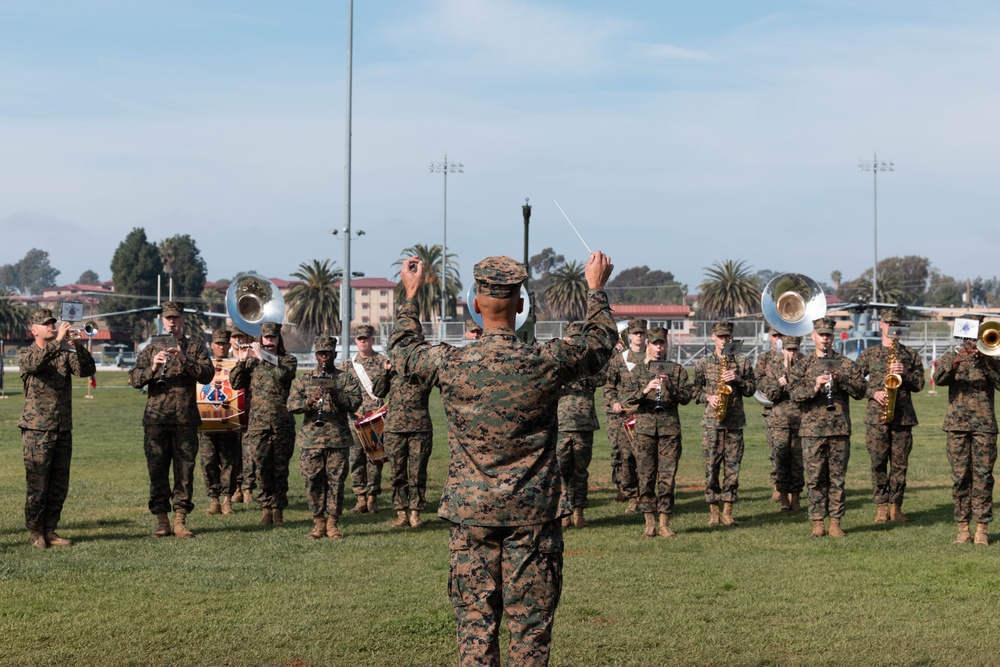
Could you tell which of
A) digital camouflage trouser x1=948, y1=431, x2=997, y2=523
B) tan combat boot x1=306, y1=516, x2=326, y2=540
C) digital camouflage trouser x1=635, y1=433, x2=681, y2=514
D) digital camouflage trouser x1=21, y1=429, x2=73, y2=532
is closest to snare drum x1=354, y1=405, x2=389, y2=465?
tan combat boot x1=306, y1=516, x2=326, y2=540

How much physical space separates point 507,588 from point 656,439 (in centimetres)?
761

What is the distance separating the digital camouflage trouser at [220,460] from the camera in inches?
578

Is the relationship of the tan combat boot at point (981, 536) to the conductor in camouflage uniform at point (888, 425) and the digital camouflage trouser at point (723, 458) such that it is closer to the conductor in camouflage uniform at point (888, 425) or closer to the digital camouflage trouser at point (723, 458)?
the conductor in camouflage uniform at point (888, 425)

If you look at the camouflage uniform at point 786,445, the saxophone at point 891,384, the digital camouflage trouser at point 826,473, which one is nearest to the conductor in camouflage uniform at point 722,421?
the camouflage uniform at point 786,445

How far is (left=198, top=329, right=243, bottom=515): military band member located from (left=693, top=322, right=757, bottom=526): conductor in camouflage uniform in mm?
5965

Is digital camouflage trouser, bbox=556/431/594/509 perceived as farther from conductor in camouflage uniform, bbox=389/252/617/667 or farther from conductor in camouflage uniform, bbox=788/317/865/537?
conductor in camouflage uniform, bbox=389/252/617/667

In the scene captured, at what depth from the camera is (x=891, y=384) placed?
43.1ft

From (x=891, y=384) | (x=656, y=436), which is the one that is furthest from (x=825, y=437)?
(x=656, y=436)

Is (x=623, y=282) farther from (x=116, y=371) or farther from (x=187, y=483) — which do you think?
(x=187, y=483)

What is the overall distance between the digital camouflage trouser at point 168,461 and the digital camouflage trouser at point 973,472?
8.13m

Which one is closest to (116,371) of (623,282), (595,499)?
(595,499)

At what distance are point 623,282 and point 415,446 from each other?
563 feet

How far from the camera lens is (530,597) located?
17.8ft

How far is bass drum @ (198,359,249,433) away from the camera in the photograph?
568 inches
